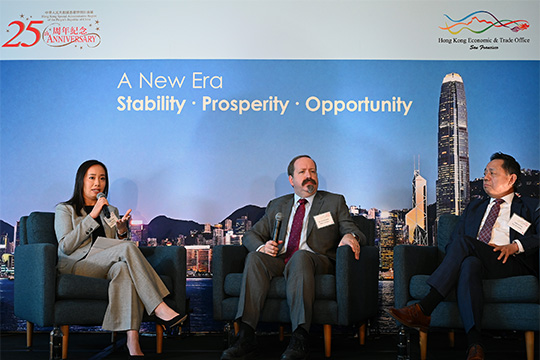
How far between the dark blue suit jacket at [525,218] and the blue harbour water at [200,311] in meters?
1.04

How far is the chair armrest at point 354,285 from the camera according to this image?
12.7 ft

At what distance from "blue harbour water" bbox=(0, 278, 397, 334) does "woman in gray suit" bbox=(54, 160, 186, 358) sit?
890 mm

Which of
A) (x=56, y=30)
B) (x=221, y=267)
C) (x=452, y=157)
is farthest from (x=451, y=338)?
(x=56, y=30)

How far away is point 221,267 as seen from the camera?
13.6ft

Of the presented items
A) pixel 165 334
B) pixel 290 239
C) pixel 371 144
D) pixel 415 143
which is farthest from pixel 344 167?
pixel 165 334

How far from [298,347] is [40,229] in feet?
6.36

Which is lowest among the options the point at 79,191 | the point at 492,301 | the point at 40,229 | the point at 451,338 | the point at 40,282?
the point at 451,338

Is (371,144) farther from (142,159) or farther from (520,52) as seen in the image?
(142,159)

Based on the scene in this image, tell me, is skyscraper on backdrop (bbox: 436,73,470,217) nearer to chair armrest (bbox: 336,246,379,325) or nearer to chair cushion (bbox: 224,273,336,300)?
chair armrest (bbox: 336,246,379,325)

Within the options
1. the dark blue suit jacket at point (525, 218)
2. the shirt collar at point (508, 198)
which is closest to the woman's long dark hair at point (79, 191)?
the dark blue suit jacket at point (525, 218)

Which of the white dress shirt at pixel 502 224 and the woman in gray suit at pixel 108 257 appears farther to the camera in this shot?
the white dress shirt at pixel 502 224

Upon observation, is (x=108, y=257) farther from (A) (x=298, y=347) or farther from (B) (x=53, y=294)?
(A) (x=298, y=347)

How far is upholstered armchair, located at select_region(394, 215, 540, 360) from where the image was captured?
3596 millimetres

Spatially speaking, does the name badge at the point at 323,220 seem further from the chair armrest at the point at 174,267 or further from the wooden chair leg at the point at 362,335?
the chair armrest at the point at 174,267
